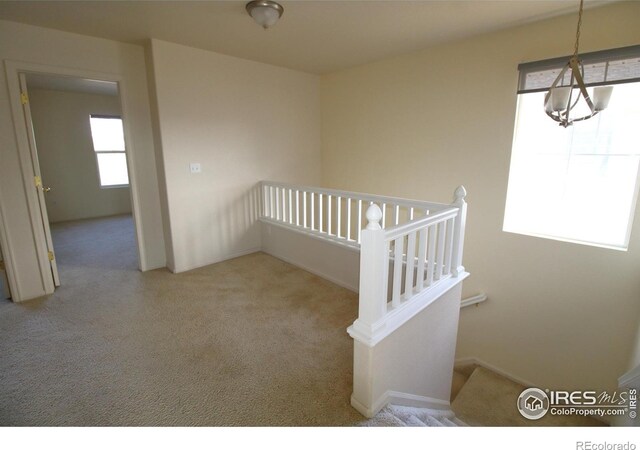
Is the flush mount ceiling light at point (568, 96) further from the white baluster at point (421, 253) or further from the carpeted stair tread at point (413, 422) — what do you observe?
the carpeted stair tread at point (413, 422)

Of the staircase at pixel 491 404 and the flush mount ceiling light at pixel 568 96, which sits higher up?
the flush mount ceiling light at pixel 568 96

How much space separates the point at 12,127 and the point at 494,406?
5.42 metres

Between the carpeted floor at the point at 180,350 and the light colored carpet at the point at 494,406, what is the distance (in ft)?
5.58

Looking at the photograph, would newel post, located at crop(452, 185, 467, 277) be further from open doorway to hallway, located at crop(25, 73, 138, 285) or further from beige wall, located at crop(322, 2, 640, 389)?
open doorway to hallway, located at crop(25, 73, 138, 285)

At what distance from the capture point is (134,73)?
3377mm

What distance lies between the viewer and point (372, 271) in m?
1.64

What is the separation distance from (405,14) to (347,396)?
9.97 ft

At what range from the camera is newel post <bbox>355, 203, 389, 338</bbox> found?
5.30ft

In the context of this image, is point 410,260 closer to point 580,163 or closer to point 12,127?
point 580,163

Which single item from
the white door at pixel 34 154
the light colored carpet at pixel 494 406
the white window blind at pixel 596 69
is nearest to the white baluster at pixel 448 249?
the white window blind at pixel 596 69
